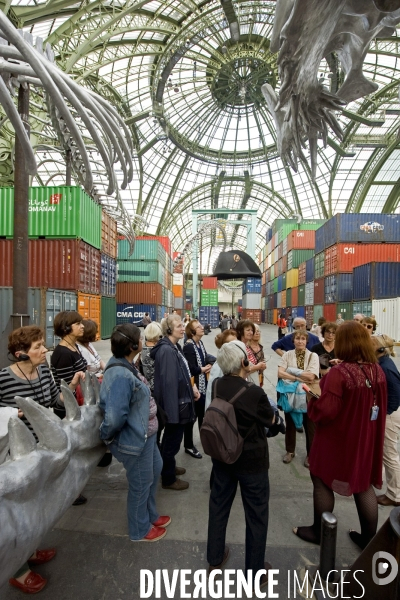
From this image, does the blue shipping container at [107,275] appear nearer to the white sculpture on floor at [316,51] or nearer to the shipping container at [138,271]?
the shipping container at [138,271]

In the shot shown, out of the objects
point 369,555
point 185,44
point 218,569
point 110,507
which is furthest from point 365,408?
point 185,44

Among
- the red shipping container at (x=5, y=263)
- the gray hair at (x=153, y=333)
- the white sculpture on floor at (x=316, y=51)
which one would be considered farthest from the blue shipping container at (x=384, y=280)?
the red shipping container at (x=5, y=263)

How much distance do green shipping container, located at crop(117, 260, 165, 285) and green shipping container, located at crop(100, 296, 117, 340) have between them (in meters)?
5.50

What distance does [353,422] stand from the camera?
7.27 ft

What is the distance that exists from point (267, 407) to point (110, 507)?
1924 millimetres

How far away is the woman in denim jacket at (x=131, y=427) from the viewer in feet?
7.44

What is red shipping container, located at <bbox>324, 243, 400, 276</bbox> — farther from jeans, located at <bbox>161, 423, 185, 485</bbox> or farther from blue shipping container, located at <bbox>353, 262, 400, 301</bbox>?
jeans, located at <bbox>161, 423, 185, 485</bbox>

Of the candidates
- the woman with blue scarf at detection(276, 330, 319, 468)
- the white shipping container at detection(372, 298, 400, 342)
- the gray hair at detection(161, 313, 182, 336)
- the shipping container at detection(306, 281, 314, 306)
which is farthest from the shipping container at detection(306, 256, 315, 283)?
the gray hair at detection(161, 313, 182, 336)

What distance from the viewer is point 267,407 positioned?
2.07 m

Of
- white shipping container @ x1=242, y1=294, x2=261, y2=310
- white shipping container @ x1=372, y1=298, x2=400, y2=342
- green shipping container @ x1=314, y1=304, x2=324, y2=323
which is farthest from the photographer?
white shipping container @ x1=242, y1=294, x2=261, y2=310

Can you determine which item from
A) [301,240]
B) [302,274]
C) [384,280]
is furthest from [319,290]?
[301,240]

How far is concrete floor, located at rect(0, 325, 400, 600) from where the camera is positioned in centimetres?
209

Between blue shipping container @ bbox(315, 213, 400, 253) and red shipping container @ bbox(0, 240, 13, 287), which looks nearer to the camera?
red shipping container @ bbox(0, 240, 13, 287)

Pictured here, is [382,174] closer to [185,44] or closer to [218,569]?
[185,44]
